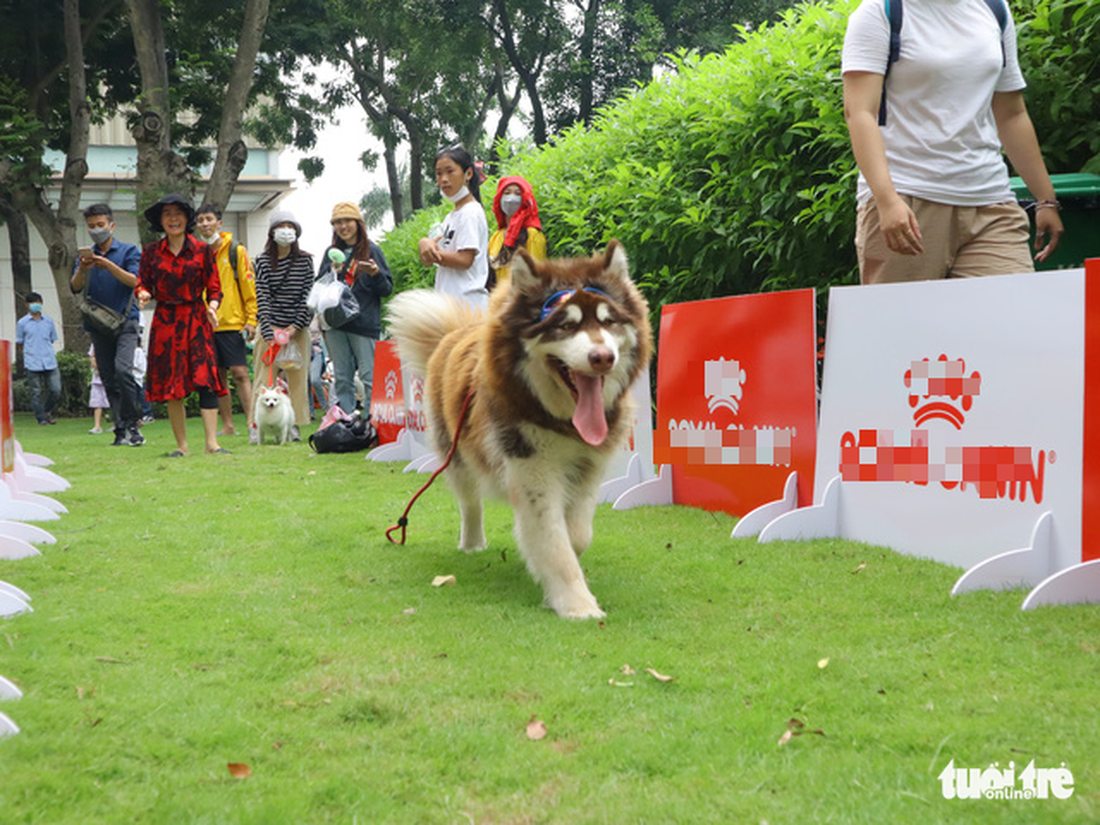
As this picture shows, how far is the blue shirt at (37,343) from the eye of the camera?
1689cm

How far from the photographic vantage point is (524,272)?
3.97 m

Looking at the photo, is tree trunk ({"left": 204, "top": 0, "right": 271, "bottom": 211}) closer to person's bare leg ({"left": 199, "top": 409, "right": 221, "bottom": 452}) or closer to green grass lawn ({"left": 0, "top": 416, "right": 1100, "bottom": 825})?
person's bare leg ({"left": 199, "top": 409, "right": 221, "bottom": 452})

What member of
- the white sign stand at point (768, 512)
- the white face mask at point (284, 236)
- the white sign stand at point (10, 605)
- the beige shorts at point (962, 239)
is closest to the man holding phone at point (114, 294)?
the white face mask at point (284, 236)

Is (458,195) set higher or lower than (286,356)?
higher

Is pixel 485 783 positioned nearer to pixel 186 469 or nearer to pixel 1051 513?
pixel 1051 513

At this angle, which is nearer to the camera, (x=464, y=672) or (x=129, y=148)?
(x=464, y=672)

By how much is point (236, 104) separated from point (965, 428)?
1705cm

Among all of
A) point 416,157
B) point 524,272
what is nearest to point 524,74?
point 416,157

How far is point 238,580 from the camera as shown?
4480 mm

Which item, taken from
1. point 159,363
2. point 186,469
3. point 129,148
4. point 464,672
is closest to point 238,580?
point 464,672

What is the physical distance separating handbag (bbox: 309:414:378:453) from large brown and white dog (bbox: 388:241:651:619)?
579 cm

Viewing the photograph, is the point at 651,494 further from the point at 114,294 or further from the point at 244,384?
the point at 114,294

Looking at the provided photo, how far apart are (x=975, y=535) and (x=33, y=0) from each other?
22191mm

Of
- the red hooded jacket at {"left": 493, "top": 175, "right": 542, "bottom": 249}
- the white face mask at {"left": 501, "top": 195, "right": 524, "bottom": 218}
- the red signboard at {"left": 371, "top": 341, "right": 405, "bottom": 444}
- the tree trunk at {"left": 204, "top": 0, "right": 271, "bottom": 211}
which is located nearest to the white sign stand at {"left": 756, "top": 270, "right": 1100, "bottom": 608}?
the red hooded jacket at {"left": 493, "top": 175, "right": 542, "bottom": 249}
